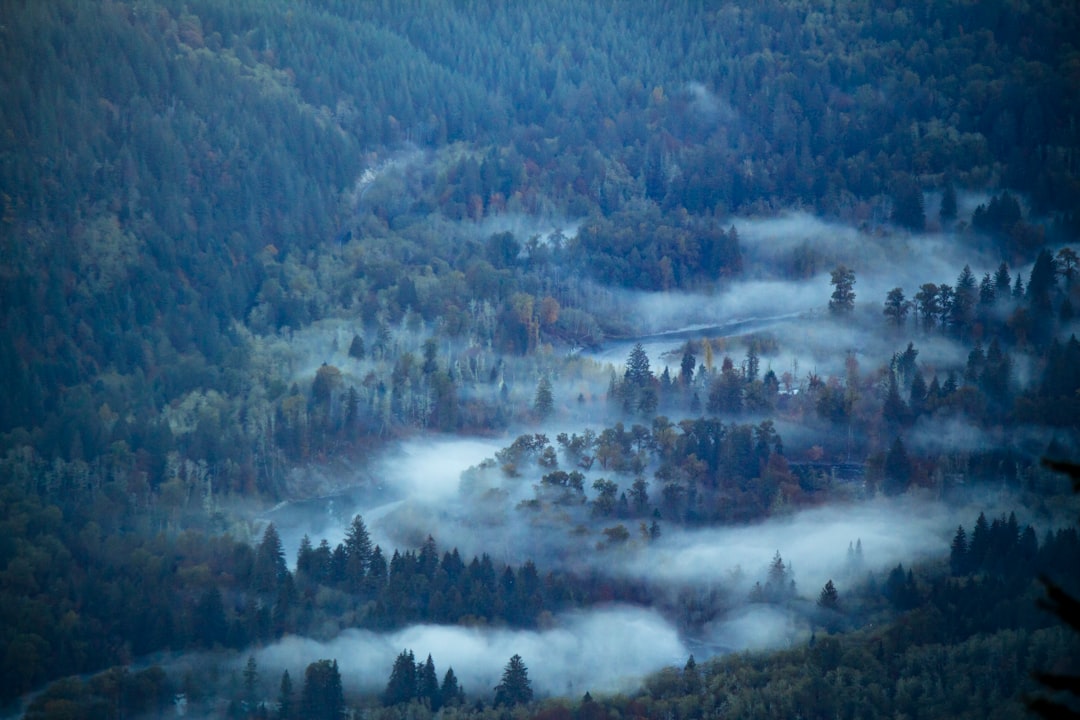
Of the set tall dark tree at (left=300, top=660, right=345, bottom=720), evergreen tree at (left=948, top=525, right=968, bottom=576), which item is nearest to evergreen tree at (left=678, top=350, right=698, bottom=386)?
evergreen tree at (left=948, top=525, right=968, bottom=576)

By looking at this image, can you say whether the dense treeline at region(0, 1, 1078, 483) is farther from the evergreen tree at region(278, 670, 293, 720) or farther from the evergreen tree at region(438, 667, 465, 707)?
the evergreen tree at region(438, 667, 465, 707)

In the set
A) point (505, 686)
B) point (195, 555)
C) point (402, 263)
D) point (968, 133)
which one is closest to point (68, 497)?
point (195, 555)

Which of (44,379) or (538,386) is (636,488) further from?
(44,379)

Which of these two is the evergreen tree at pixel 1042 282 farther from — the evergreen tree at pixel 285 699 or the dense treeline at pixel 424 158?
the evergreen tree at pixel 285 699

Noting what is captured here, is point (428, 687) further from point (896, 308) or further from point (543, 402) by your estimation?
point (896, 308)

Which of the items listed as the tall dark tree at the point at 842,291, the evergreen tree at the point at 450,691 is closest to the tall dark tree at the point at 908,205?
the tall dark tree at the point at 842,291

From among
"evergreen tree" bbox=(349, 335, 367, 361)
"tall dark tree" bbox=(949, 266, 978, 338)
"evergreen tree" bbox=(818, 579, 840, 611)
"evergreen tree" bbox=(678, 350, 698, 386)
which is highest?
"tall dark tree" bbox=(949, 266, 978, 338)

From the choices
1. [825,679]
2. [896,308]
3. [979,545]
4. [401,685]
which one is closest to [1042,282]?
[896,308]
